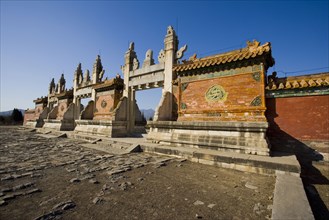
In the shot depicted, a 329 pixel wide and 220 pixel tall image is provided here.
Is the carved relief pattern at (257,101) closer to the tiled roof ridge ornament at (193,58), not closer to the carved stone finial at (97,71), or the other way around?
the tiled roof ridge ornament at (193,58)

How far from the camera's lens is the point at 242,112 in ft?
24.1

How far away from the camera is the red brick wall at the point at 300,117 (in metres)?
6.14

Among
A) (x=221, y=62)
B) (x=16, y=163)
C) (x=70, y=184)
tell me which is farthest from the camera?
(x=221, y=62)

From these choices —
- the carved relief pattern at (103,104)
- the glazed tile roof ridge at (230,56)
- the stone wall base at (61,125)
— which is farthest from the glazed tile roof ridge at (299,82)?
the stone wall base at (61,125)

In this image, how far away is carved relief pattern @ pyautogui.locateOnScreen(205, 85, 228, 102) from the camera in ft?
26.1

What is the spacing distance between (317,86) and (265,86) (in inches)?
64.8

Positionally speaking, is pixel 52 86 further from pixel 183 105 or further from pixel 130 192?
pixel 130 192

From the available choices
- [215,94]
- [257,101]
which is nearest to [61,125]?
[215,94]

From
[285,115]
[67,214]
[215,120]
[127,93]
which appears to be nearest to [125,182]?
[67,214]

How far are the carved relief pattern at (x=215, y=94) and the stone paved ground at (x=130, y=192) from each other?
357 cm

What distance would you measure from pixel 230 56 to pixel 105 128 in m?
9.95

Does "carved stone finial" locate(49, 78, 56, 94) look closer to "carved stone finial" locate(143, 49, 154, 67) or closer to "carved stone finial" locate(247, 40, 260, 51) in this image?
"carved stone finial" locate(143, 49, 154, 67)

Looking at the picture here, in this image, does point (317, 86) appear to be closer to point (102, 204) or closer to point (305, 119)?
point (305, 119)

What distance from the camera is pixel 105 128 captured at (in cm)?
1302
